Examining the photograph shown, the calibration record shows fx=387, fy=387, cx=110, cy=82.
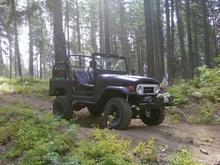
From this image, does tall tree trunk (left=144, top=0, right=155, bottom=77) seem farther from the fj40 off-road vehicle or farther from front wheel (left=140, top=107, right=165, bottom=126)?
front wheel (left=140, top=107, right=165, bottom=126)

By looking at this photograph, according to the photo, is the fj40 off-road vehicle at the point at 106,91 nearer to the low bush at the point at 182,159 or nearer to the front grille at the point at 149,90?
the front grille at the point at 149,90

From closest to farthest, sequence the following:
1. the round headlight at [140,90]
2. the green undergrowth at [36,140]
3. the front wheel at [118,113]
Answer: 1. the green undergrowth at [36,140]
2. the front wheel at [118,113]
3. the round headlight at [140,90]

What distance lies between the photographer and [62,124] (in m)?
8.74

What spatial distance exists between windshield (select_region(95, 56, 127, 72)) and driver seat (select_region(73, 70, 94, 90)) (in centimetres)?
53

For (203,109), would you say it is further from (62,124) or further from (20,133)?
(20,133)

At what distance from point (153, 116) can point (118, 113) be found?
1608 millimetres

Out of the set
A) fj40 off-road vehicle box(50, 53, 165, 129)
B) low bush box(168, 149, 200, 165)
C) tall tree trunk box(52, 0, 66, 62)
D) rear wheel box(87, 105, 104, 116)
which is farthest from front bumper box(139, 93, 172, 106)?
tall tree trunk box(52, 0, 66, 62)

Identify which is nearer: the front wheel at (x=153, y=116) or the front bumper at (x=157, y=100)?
the front bumper at (x=157, y=100)

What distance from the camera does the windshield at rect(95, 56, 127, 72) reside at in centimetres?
1108

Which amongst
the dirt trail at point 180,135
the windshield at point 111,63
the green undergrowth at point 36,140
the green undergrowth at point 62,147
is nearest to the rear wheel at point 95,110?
the dirt trail at point 180,135

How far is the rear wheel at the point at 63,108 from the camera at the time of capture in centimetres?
1126

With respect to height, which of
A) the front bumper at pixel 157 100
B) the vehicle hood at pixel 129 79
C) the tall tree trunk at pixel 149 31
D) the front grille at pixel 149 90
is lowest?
the front bumper at pixel 157 100

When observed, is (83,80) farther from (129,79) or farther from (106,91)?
(129,79)

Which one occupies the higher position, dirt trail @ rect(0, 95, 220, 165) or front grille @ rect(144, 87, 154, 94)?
front grille @ rect(144, 87, 154, 94)
